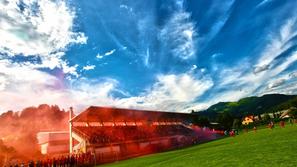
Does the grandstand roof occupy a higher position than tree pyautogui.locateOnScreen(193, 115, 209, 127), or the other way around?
the grandstand roof

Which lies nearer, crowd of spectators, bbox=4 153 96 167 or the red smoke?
crowd of spectators, bbox=4 153 96 167

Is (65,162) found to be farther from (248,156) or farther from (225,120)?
(225,120)

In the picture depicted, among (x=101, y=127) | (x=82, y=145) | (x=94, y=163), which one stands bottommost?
(x=94, y=163)

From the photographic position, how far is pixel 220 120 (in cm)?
8594

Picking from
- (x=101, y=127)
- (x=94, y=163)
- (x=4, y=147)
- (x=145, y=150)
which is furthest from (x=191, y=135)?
(x=4, y=147)

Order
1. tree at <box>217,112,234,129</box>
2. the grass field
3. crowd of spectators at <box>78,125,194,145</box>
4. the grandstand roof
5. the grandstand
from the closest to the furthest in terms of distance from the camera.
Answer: the grass field → the grandstand → crowd of spectators at <box>78,125,194,145</box> → the grandstand roof → tree at <box>217,112,234,129</box>

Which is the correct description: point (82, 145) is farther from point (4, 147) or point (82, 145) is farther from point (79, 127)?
point (4, 147)

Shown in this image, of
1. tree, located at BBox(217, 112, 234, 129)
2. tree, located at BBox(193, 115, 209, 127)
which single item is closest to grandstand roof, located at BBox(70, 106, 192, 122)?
tree, located at BBox(193, 115, 209, 127)

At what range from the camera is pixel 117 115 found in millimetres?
44531

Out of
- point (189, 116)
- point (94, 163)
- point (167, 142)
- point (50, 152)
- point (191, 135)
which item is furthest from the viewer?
point (189, 116)

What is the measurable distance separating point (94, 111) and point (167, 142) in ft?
55.0

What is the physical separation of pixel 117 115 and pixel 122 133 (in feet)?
13.7

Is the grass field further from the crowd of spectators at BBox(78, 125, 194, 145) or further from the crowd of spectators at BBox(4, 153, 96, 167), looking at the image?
the crowd of spectators at BBox(78, 125, 194, 145)

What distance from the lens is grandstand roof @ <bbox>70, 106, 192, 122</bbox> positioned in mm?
38969
